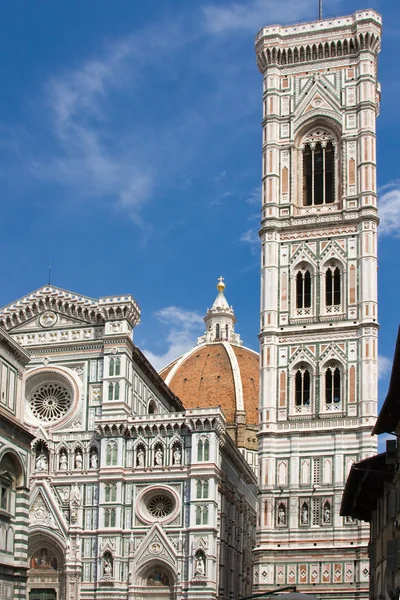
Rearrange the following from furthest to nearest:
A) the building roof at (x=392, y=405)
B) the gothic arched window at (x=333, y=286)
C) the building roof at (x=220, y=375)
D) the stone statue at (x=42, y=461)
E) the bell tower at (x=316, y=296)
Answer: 1. the building roof at (x=220, y=375)
2. the gothic arched window at (x=333, y=286)
3. the stone statue at (x=42, y=461)
4. the bell tower at (x=316, y=296)
5. the building roof at (x=392, y=405)

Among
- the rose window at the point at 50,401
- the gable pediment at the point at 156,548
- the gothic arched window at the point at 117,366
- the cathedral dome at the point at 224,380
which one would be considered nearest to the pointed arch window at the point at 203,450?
the gable pediment at the point at 156,548

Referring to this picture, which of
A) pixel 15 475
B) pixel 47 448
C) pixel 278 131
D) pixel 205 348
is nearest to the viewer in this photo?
pixel 15 475

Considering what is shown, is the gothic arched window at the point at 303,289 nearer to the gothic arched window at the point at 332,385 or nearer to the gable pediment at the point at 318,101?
the gothic arched window at the point at 332,385

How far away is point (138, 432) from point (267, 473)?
6.63 meters

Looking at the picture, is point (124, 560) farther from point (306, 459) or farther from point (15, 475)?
point (15, 475)

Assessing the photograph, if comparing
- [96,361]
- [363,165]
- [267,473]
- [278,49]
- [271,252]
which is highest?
[278,49]

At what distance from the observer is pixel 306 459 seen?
4806cm

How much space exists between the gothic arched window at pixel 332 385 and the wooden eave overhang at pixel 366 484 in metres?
18.1

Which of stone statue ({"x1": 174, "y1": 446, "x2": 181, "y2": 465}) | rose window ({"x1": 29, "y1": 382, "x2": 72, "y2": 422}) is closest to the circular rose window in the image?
stone statue ({"x1": 174, "y1": 446, "x2": 181, "y2": 465})

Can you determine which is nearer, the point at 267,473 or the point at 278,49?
the point at 267,473

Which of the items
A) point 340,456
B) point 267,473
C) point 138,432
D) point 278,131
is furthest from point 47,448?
point 278,131

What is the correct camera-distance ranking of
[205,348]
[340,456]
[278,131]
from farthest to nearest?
[205,348] → [278,131] → [340,456]

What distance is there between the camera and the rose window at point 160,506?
48.9 meters

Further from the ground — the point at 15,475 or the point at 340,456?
the point at 340,456
